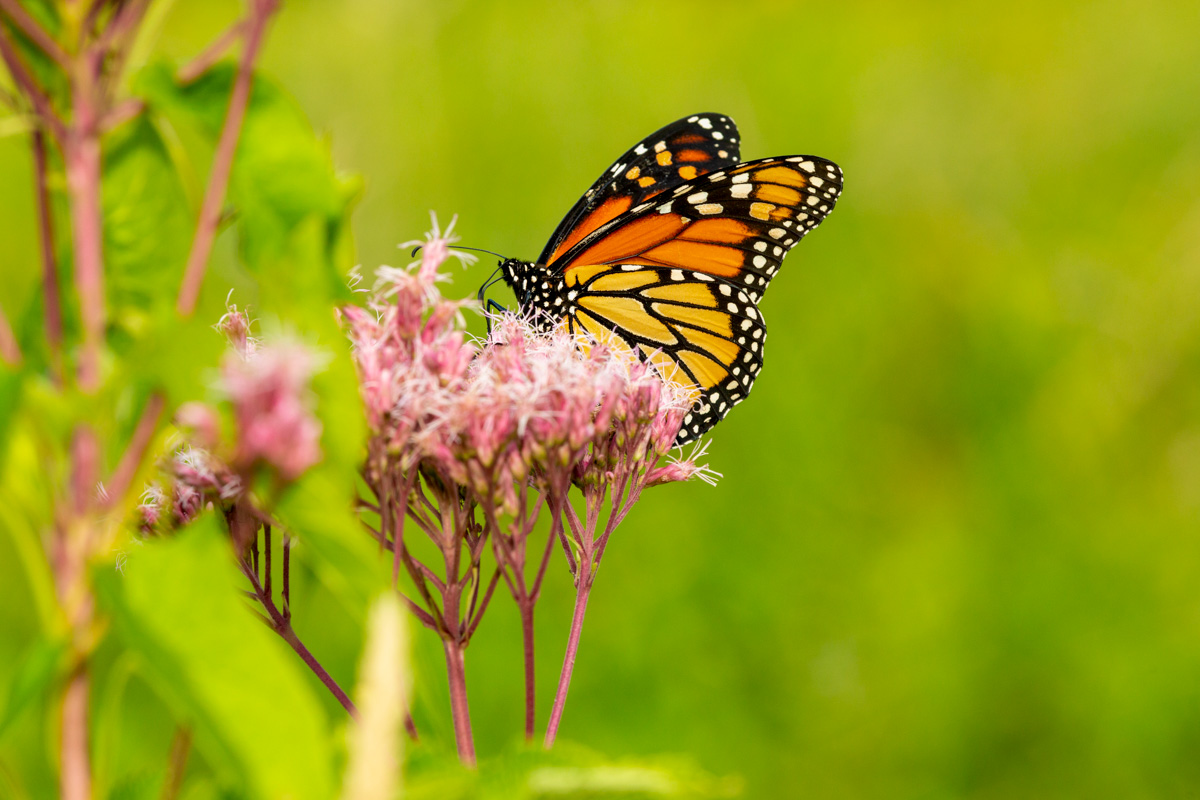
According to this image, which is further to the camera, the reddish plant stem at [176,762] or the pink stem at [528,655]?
the pink stem at [528,655]

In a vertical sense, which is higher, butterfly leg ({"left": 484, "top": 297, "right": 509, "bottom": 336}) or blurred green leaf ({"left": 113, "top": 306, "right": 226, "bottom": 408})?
butterfly leg ({"left": 484, "top": 297, "right": 509, "bottom": 336})

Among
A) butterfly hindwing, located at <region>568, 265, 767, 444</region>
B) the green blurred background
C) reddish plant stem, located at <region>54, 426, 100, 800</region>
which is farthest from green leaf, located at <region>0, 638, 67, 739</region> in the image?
the green blurred background

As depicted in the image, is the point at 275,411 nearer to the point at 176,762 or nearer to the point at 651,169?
the point at 176,762

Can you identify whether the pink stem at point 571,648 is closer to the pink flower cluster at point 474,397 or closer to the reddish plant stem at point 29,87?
the pink flower cluster at point 474,397

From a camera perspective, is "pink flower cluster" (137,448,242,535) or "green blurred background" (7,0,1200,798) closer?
"pink flower cluster" (137,448,242,535)

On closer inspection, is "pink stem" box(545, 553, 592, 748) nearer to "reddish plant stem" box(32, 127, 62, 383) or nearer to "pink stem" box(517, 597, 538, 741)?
"pink stem" box(517, 597, 538, 741)

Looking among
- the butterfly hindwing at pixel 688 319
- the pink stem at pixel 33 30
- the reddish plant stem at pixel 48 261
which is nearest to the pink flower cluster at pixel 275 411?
the reddish plant stem at pixel 48 261

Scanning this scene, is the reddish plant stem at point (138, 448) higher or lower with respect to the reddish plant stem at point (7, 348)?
lower

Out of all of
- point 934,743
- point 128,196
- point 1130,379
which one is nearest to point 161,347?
point 128,196
